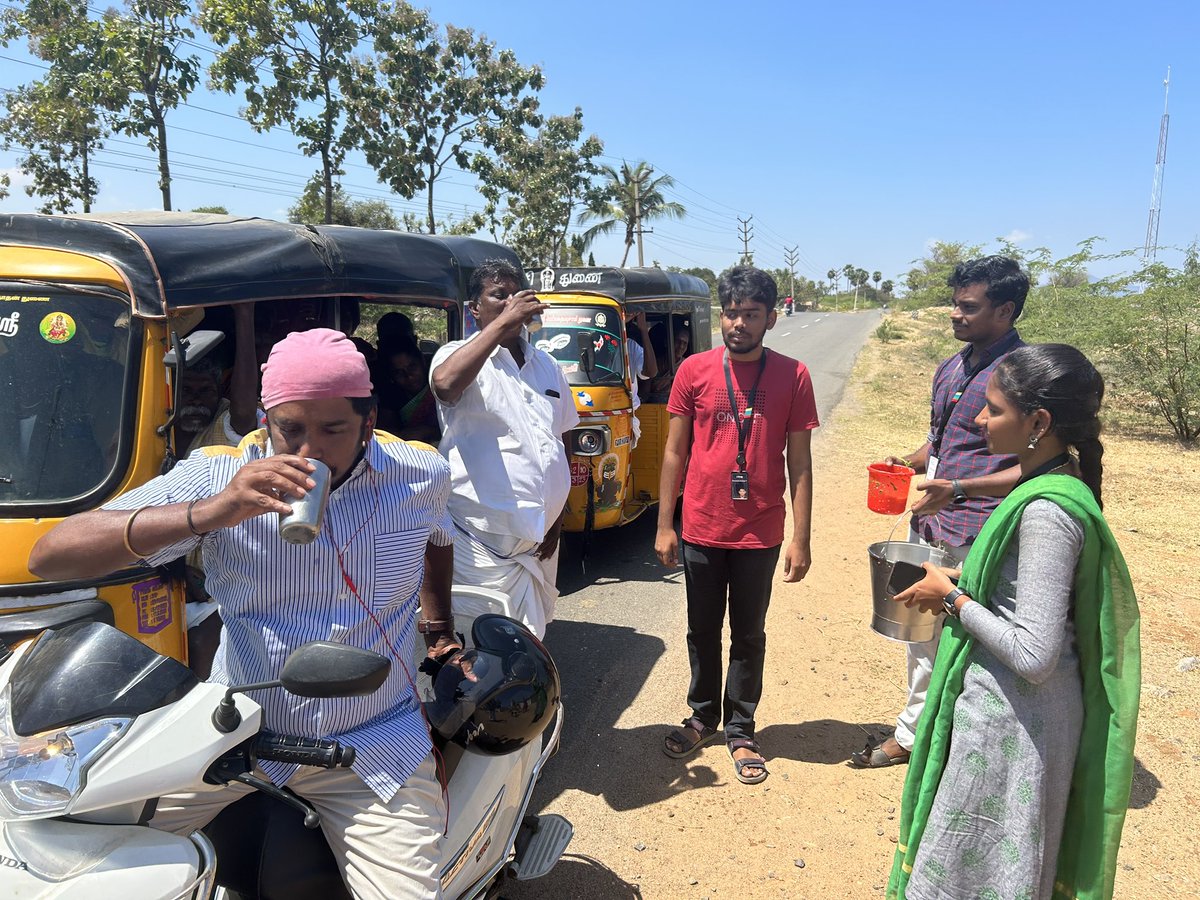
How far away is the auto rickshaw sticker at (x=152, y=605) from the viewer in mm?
2551

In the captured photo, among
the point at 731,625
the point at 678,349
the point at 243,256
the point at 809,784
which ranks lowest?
the point at 809,784

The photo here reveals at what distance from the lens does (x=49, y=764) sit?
4.26ft

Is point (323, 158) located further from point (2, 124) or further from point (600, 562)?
point (600, 562)

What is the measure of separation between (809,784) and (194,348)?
3.12 m

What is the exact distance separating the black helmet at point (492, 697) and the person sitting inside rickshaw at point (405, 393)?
8.41ft

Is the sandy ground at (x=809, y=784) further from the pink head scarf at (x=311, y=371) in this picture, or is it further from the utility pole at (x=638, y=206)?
the utility pole at (x=638, y=206)

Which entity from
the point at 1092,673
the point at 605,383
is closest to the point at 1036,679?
the point at 1092,673

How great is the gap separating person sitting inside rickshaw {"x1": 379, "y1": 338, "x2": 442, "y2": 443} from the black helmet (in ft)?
8.41

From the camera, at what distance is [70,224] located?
267 centimetres

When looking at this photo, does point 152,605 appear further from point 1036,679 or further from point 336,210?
point 336,210

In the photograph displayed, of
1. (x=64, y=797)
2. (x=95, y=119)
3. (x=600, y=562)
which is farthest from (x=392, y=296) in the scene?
(x=95, y=119)

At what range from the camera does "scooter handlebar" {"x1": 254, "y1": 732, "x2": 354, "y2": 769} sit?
5.08 feet

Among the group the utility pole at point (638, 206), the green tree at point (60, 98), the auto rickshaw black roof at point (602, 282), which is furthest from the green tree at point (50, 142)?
the utility pole at point (638, 206)

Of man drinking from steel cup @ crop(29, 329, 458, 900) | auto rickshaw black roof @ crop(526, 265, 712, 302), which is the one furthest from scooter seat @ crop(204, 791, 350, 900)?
auto rickshaw black roof @ crop(526, 265, 712, 302)
